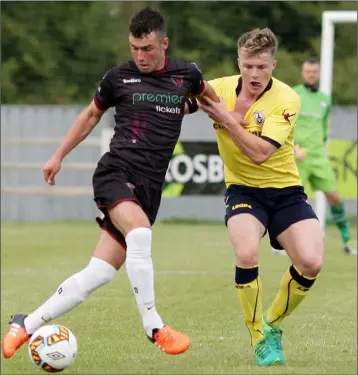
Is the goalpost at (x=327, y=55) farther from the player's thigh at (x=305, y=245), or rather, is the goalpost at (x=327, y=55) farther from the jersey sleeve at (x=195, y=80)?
the jersey sleeve at (x=195, y=80)

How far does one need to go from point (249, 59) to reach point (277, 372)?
197 cm

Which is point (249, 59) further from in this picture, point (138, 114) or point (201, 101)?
point (138, 114)

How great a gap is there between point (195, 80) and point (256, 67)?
496 millimetres

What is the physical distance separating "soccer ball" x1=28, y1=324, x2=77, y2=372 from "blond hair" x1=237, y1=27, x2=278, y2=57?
6.88 feet

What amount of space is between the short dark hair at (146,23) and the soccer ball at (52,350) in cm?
177

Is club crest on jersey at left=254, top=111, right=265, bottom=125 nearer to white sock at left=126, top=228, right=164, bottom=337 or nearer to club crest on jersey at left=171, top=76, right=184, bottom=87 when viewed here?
club crest on jersey at left=171, top=76, right=184, bottom=87

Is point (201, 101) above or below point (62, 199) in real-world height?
above

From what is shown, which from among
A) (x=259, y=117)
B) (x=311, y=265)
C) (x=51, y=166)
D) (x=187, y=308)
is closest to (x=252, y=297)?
(x=311, y=265)

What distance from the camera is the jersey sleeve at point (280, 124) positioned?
7.00m

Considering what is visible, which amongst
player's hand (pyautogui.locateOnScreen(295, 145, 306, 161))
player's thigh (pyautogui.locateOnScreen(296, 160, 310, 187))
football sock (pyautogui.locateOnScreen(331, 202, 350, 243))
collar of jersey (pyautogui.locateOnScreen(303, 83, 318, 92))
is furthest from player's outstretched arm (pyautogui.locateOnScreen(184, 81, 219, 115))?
football sock (pyautogui.locateOnScreen(331, 202, 350, 243))

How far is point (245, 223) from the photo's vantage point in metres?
6.89

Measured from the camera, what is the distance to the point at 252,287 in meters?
6.86

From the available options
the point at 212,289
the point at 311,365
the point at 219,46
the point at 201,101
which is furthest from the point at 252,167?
the point at 219,46

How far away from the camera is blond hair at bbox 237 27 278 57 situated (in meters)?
6.96
